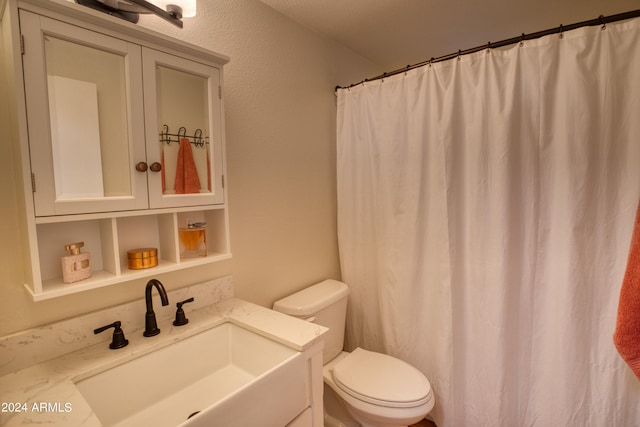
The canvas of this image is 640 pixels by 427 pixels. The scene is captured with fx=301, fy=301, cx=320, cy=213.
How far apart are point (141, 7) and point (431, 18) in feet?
4.98

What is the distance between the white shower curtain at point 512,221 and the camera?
1.19 meters

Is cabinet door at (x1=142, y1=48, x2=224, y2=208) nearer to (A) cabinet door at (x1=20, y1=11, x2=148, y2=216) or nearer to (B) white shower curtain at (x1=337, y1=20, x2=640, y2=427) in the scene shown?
(A) cabinet door at (x1=20, y1=11, x2=148, y2=216)

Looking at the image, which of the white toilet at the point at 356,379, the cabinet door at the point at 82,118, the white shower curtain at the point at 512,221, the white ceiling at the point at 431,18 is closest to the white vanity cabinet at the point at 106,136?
the cabinet door at the point at 82,118

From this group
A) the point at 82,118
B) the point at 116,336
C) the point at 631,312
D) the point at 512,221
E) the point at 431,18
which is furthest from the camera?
the point at 431,18

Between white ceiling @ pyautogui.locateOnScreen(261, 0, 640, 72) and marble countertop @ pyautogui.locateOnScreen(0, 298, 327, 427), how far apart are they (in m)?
1.52

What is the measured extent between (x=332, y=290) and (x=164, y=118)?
47.8 inches

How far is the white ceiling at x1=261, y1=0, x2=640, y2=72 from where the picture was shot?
5.21 ft

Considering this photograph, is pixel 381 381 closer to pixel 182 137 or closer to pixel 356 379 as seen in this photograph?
pixel 356 379

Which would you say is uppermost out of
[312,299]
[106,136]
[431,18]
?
[431,18]

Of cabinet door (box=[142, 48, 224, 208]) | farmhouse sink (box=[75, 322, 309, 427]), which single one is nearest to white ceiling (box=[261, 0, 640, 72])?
cabinet door (box=[142, 48, 224, 208])

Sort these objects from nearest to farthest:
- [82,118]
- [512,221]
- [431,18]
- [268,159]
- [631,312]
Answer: [82,118] < [631,312] < [512,221] < [268,159] < [431,18]

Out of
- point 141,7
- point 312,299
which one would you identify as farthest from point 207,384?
point 141,7

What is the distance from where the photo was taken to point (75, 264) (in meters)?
0.92

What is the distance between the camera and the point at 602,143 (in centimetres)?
118
